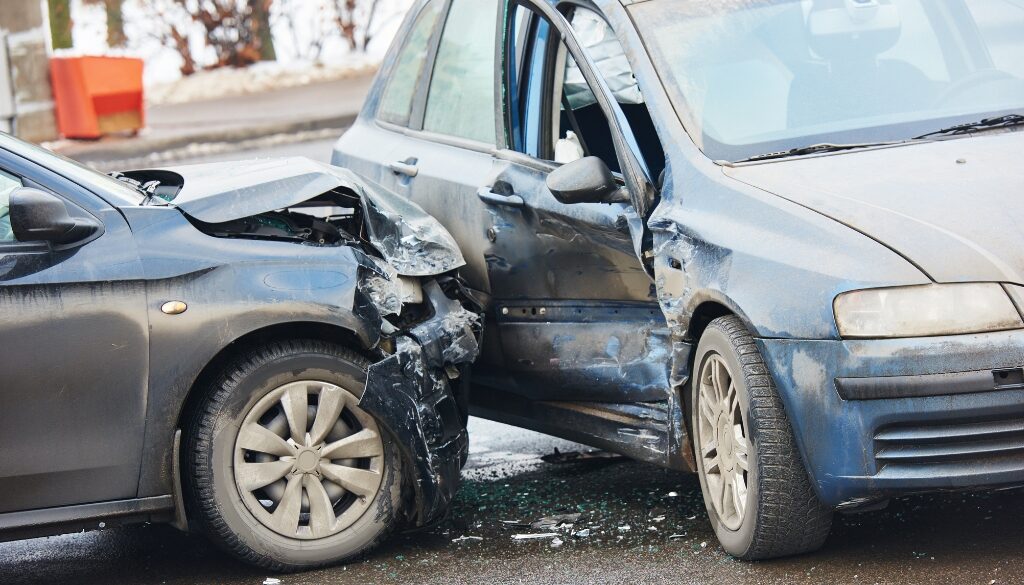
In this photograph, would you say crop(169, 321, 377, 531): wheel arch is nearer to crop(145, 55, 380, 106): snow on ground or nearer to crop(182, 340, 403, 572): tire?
crop(182, 340, 403, 572): tire

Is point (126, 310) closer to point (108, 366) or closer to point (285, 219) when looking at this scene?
point (108, 366)

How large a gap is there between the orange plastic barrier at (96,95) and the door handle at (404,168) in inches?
542

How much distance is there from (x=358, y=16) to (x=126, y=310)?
19841 millimetres

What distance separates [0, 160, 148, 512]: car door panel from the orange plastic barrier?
15256 mm

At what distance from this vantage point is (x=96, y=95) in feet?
63.7

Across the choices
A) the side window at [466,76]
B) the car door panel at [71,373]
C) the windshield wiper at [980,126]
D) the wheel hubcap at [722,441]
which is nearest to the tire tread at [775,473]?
the wheel hubcap at [722,441]

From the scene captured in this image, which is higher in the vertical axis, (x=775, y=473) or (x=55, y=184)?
(x=55, y=184)

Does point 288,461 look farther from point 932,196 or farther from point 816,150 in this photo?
point 932,196

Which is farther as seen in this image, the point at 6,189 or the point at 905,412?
the point at 6,189

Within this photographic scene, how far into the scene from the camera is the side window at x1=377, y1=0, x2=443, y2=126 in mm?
6711

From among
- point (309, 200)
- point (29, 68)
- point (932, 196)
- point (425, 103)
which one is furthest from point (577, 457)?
point (29, 68)

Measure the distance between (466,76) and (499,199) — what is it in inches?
34.6

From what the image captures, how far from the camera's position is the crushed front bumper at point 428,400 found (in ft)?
16.4

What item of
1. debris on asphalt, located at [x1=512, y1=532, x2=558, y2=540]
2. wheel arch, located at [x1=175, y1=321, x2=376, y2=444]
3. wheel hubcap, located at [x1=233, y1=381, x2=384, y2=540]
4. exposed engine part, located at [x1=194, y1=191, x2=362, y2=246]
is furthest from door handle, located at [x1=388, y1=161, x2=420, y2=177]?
debris on asphalt, located at [x1=512, y1=532, x2=558, y2=540]
